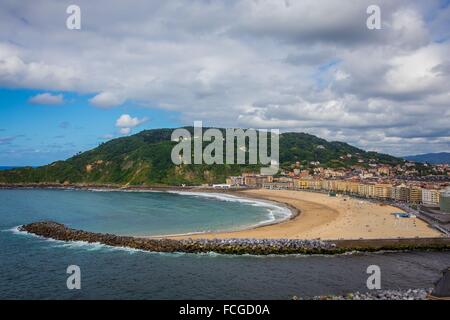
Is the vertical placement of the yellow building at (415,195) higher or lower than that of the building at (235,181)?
lower

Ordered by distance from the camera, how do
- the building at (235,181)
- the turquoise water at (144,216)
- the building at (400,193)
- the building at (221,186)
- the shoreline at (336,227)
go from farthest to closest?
1. the building at (235,181)
2. the building at (221,186)
3. the building at (400,193)
4. the turquoise water at (144,216)
5. the shoreline at (336,227)

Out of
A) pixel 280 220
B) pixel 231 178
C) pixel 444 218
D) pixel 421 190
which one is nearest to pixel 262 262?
pixel 280 220

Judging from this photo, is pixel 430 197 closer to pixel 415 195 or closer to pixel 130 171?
pixel 415 195

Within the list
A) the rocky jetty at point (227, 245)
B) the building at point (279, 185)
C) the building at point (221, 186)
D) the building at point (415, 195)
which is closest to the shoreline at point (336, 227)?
the rocky jetty at point (227, 245)

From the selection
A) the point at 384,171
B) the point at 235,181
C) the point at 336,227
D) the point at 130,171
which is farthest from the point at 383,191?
the point at 130,171

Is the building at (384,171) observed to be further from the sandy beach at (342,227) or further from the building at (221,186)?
the sandy beach at (342,227)

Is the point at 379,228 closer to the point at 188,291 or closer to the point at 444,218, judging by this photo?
the point at 444,218
